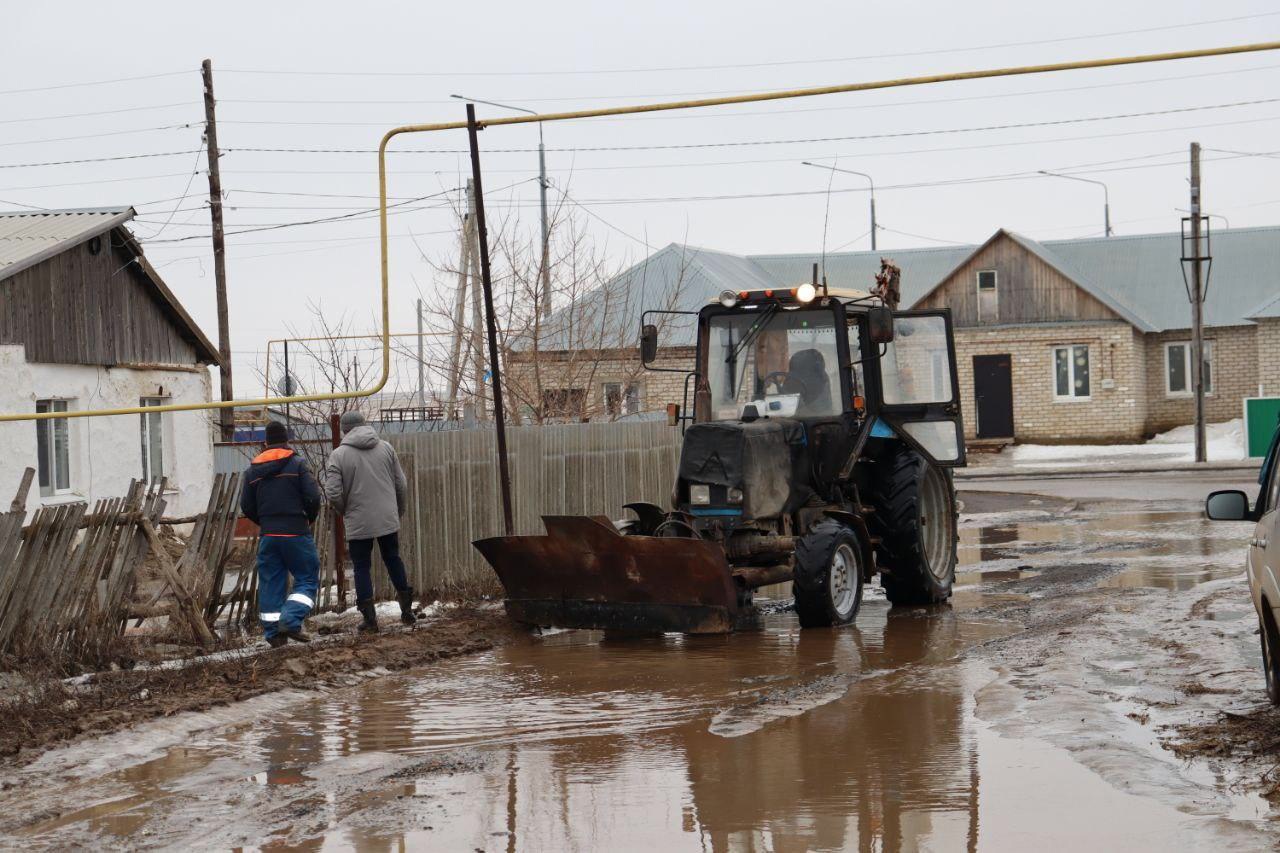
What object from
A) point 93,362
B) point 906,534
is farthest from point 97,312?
point 906,534

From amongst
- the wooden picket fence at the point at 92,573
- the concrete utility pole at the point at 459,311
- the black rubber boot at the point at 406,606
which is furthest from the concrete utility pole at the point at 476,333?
the wooden picket fence at the point at 92,573

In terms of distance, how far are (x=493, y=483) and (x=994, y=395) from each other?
3019 cm

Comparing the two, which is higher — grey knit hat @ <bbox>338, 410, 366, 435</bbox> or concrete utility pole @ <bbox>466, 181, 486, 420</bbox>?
concrete utility pole @ <bbox>466, 181, 486, 420</bbox>

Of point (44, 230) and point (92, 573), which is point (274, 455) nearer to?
point (92, 573)

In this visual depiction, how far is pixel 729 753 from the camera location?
23.5 ft

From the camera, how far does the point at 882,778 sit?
6.58 m

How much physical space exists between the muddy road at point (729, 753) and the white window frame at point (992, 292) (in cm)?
3103

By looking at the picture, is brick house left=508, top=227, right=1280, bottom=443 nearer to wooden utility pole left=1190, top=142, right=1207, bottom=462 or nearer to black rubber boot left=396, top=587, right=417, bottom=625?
wooden utility pole left=1190, top=142, right=1207, bottom=462

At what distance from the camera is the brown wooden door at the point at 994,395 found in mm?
41781

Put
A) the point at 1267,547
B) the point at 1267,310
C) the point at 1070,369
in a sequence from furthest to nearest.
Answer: the point at 1070,369
the point at 1267,310
the point at 1267,547

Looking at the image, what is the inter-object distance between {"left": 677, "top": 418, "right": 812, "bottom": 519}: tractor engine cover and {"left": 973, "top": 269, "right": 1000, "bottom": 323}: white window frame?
104ft

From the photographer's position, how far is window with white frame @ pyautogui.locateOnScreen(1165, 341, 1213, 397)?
4222 cm

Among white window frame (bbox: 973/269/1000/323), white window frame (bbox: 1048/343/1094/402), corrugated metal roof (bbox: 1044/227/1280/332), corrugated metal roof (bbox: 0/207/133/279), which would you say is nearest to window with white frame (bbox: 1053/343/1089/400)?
white window frame (bbox: 1048/343/1094/402)

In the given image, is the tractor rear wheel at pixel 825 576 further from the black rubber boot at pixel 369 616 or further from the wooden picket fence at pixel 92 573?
the wooden picket fence at pixel 92 573
